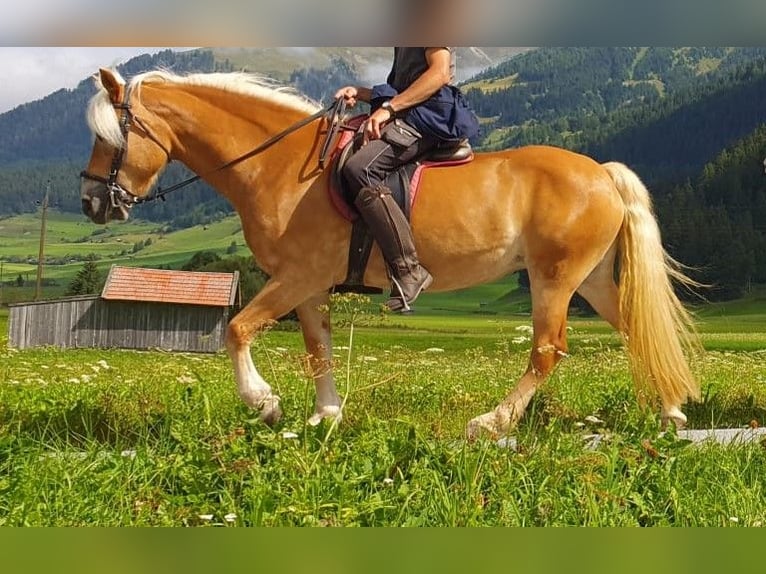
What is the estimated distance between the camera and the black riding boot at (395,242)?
446cm

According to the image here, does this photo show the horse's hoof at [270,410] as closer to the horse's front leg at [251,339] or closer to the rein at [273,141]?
the horse's front leg at [251,339]

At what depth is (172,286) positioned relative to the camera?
944 inches

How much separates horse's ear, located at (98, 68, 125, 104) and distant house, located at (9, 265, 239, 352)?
15200mm

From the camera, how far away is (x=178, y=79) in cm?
492

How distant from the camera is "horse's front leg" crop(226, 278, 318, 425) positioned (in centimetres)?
445

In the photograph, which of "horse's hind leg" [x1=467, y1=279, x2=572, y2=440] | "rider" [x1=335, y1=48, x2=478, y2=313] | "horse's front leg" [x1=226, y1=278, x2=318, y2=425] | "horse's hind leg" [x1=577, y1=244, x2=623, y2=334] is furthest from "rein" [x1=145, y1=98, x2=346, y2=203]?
"horse's hind leg" [x1=577, y1=244, x2=623, y2=334]

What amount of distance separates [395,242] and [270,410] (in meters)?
1.21

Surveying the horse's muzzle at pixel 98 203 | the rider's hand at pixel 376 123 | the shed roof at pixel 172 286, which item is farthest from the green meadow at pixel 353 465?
the shed roof at pixel 172 286

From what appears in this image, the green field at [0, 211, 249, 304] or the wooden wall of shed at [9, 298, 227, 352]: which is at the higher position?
the green field at [0, 211, 249, 304]

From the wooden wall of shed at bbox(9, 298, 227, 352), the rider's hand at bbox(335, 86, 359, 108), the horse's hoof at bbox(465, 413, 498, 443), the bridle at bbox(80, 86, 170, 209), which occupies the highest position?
the rider's hand at bbox(335, 86, 359, 108)

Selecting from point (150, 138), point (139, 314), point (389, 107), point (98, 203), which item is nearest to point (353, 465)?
point (389, 107)

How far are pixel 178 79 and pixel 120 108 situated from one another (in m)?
0.50

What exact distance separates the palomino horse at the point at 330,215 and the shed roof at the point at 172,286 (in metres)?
14.8

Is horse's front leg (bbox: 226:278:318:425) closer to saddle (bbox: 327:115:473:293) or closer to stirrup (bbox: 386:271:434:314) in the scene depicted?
saddle (bbox: 327:115:473:293)
